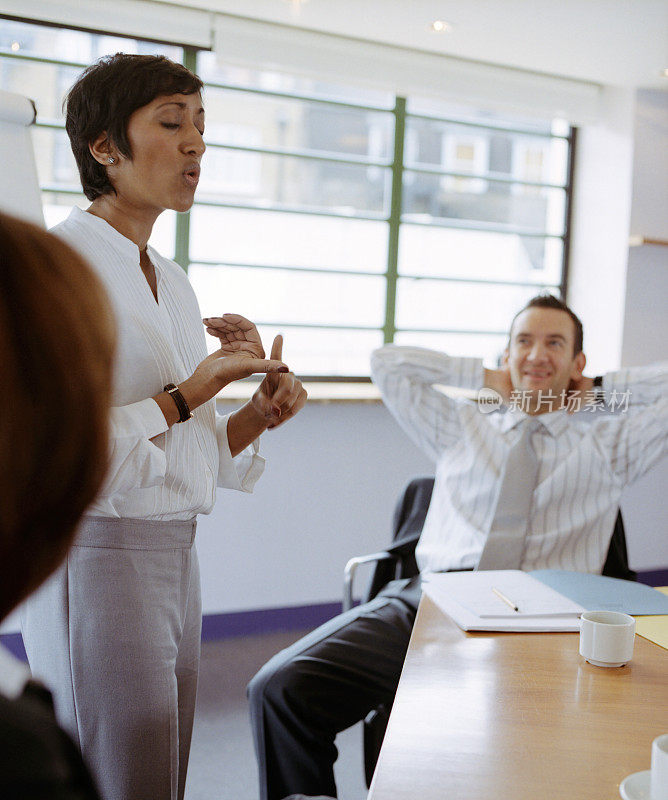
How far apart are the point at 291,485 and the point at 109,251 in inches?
89.6

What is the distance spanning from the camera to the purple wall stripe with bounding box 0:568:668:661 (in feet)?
11.3

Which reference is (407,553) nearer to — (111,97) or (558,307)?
(558,307)

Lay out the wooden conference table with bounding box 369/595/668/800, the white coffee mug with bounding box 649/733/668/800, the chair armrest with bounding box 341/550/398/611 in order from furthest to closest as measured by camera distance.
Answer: the chair armrest with bounding box 341/550/398/611 → the wooden conference table with bounding box 369/595/668/800 → the white coffee mug with bounding box 649/733/668/800

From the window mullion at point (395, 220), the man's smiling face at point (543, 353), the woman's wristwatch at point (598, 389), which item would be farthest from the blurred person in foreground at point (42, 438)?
the window mullion at point (395, 220)

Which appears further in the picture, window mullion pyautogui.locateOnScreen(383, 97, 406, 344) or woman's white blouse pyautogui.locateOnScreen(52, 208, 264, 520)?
window mullion pyautogui.locateOnScreen(383, 97, 406, 344)

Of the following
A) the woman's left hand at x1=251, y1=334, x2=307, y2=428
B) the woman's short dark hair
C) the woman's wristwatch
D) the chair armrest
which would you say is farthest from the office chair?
the woman's short dark hair

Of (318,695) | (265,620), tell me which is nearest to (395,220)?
(265,620)

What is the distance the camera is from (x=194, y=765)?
2.46 metres

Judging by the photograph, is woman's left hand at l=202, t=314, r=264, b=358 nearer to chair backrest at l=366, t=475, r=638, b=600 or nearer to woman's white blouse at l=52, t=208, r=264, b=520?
woman's white blouse at l=52, t=208, r=264, b=520

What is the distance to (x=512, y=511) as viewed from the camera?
2.12 metres

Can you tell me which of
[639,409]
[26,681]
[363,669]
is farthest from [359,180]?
[26,681]

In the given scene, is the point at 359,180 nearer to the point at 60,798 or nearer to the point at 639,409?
the point at 639,409

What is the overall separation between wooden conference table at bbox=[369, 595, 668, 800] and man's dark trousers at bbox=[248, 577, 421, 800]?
1.52ft

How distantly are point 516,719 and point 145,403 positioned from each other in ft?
2.44
